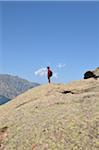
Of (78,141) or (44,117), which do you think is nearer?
(78,141)

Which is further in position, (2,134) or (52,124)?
(2,134)

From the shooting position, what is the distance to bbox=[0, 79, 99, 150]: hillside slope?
21562 millimetres

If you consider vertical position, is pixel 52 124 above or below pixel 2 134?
above

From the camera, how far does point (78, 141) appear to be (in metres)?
21.2

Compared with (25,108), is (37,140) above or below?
below

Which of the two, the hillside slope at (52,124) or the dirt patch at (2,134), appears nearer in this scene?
the hillside slope at (52,124)

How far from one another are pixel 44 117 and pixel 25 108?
4.16 meters

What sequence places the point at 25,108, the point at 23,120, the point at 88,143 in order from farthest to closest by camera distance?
the point at 25,108
the point at 23,120
the point at 88,143

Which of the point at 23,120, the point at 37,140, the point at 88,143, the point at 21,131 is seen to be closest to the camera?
the point at 88,143

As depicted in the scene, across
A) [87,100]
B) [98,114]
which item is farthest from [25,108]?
[98,114]

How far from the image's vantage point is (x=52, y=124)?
23.9 meters

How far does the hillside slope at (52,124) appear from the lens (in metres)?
21.6

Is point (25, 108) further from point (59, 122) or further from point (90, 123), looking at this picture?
point (90, 123)

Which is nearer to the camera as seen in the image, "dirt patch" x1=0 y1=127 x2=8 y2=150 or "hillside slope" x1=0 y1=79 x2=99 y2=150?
"hillside slope" x1=0 y1=79 x2=99 y2=150
